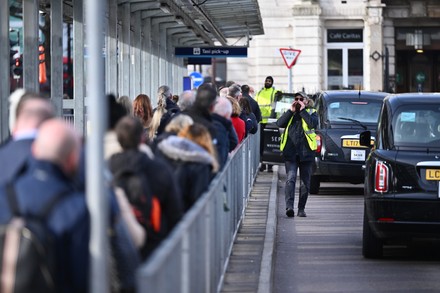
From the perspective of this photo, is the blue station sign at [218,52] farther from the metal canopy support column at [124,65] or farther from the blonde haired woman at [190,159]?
the blonde haired woman at [190,159]

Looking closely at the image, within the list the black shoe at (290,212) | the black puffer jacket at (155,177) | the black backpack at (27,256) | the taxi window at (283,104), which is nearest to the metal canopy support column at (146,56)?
the taxi window at (283,104)

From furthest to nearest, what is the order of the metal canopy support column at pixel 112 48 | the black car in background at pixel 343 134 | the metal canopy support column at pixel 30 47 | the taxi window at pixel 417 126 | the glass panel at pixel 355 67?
the glass panel at pixel 355 67, the metal canopy support column at pixel 112 48, the black car in background at pixel 343 134, the metal canopy support column at pixel 30 47, the taxi window at pixel 417 126

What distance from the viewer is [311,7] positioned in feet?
186

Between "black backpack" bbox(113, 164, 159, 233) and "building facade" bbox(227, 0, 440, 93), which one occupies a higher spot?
"building facade" bbox(227, 0, 440, 93)

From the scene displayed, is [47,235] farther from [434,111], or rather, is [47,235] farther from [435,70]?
[435,70]

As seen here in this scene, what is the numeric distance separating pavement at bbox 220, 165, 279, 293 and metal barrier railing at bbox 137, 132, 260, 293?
152 millimetres

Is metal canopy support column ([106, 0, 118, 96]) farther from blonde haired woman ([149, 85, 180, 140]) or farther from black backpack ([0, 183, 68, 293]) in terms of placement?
black backpack ([0, 183, 68, 293])

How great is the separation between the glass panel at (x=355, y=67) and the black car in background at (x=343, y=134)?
3351 cm

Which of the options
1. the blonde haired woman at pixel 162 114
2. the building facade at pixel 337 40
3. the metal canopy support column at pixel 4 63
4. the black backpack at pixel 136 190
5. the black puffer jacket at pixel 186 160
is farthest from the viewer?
the building facade at pixel 337 40

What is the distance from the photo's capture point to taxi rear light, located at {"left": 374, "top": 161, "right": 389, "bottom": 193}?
1377 centimetres

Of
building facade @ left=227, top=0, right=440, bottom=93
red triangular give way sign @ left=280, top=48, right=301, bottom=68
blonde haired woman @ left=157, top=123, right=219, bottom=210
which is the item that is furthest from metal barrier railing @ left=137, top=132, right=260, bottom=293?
building facade @ left=227, top=0, right=440, bottom=93

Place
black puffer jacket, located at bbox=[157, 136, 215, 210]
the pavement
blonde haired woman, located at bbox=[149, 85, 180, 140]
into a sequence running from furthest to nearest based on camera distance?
blonde haired woman, located at bbox=[149, 85, 180, 140], the pavement, black puffer jacket, located at bbox=[157, 136, 215, 210]

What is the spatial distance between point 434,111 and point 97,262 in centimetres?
915

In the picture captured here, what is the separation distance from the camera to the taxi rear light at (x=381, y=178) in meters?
13.8
